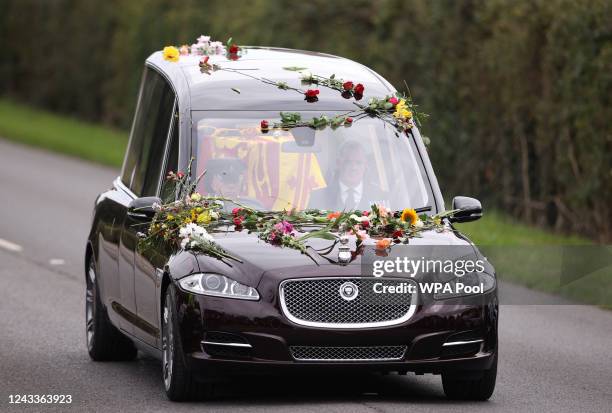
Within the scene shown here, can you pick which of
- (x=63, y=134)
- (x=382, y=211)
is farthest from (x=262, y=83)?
(x=63, y=134)

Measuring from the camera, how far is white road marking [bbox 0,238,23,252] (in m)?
19.1

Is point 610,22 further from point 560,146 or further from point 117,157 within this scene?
point 117,157

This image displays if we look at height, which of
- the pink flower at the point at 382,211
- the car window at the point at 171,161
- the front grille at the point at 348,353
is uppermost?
the car window at the point at 171,161

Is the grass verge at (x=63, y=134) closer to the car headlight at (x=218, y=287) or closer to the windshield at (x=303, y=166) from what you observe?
the windshield at (x=303, y=166)

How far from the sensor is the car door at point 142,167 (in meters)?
11.0

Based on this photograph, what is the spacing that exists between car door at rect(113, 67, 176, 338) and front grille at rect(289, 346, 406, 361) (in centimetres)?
130

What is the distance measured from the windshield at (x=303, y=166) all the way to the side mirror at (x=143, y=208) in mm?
291

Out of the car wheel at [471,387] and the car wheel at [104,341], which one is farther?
the car wheel at [104,341]

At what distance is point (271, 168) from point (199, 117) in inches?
21.9

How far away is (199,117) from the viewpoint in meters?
10.8

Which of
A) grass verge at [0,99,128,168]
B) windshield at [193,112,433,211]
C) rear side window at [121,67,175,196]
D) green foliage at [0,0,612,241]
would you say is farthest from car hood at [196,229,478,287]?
grass verge at [0,99,128,168]

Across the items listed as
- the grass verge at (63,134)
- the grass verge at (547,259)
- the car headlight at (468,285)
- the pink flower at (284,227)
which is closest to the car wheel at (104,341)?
the pink flower at (284,227)

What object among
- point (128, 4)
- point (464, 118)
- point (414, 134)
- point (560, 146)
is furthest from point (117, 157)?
point (414, 134)

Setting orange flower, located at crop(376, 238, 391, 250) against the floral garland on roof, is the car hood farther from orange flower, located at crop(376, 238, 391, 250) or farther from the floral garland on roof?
the floral garland on roof
